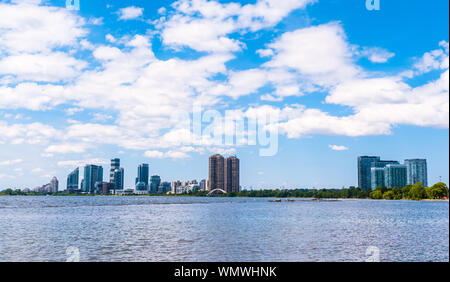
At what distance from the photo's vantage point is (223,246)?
46.4 m

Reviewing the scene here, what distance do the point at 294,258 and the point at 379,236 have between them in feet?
88.7

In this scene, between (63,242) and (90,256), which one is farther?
(63,242)

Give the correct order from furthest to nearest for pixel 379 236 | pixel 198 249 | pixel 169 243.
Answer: pixel 379 236, pixel 169 243, pixel 198 249

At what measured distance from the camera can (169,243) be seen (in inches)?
1890
